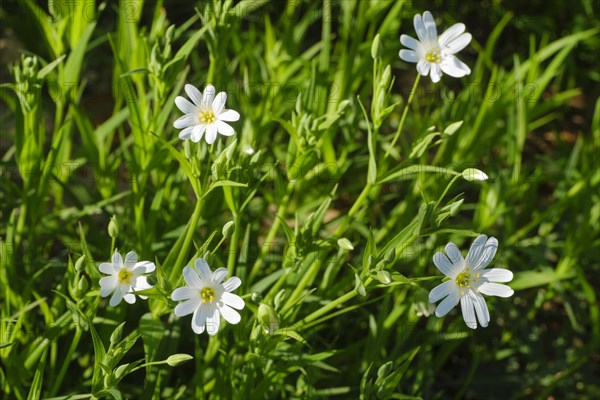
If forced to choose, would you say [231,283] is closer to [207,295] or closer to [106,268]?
[207,295]

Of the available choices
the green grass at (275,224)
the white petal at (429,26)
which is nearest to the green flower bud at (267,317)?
the green grass at (275,224)

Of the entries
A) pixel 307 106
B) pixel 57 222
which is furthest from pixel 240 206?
pixel 57 222

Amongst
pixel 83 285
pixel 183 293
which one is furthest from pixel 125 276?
pixel 183 293

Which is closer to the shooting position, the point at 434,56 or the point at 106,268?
the point at 106,268

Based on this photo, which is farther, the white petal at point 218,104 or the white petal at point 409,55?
the white petal at point 409,55

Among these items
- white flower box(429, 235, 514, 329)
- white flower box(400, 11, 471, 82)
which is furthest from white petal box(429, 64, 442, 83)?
white flower box(429, 235, 514, 329)

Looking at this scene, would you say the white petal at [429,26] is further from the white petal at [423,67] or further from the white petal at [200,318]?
the white petal at [200,318]

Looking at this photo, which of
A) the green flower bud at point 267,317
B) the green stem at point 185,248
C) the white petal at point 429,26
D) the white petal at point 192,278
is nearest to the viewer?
the white petal at point 192,278
